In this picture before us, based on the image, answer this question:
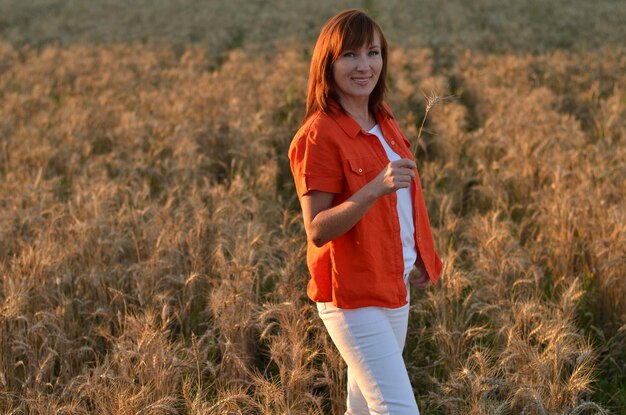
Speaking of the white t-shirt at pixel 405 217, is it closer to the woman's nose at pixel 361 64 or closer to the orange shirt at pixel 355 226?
the orange shirt at pixel 355 226

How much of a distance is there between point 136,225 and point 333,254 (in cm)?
266

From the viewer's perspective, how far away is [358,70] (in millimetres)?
2355

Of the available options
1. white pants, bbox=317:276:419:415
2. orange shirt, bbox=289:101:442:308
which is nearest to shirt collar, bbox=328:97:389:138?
orange shirt, bbox=289:101:442:308

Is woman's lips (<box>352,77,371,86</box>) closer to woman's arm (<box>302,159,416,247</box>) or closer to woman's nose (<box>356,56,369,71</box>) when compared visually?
woman's nose (<box>356,56,369,71</box>)

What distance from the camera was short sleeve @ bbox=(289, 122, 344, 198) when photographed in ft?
7.39

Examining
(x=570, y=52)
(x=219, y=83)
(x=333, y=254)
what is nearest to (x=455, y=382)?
(x=333, y=254)

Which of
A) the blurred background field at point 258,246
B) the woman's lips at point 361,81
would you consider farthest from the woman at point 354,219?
the blurred background field at point 258,246

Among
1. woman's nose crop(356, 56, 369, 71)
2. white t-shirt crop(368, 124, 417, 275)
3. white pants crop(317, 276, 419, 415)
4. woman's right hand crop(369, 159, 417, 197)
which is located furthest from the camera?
white t-shirt crop(368, 124, 417, 275)

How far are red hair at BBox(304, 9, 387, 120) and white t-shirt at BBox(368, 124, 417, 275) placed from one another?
0.23m

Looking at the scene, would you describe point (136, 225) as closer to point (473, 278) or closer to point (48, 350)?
point (48, 350)

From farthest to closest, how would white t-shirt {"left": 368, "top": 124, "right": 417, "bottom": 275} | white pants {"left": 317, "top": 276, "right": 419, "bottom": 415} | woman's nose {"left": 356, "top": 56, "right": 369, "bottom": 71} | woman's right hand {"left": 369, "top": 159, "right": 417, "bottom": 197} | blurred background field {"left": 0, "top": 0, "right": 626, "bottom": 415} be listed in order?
1. blurred background field {"left": 0, "top": 0, "right": 626, "bottom": 415}
2. white t-shirt {"left": 368, "top": 124, "right": 417, "bottom": 275}
3. woman's nose {"left": 356, "top": 56, "right": 369, "bottom": 71}
4. white pants {"left": 317, "top": 276, "right": 419, "bottom": 415}
5. woman's right hand {"left": 369, "top": 159, "right": 417, "bottom": 197}

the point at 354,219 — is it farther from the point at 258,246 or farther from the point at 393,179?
the point at 258,246

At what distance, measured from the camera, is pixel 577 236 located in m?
4.72

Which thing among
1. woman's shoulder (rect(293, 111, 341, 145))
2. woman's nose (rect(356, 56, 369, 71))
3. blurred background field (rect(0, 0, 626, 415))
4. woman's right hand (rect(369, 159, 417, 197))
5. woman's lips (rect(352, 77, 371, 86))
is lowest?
blurred background field (rect(0, 0, 626, 415))
